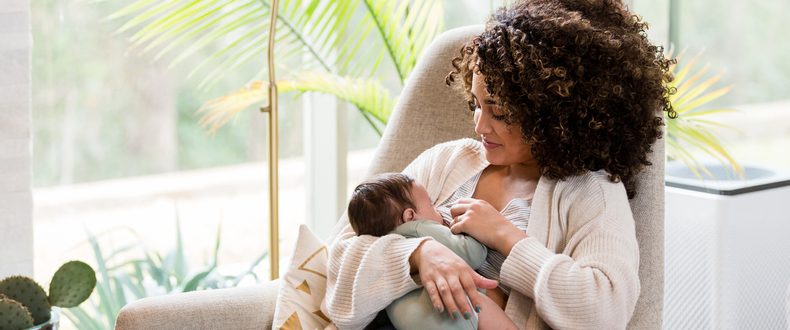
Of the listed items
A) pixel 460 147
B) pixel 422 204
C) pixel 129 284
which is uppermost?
pixel 460 147

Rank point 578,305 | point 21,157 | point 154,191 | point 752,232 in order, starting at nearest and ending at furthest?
point 578,305, point 752,232, point 21,157, point 154,191

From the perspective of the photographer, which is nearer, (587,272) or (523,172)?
(587,272)

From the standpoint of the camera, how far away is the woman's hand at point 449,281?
40.2 inches

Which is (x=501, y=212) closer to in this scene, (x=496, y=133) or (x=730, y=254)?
(x=496, y=133)

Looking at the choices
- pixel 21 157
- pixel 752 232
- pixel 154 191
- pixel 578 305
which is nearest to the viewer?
pixel 578 305

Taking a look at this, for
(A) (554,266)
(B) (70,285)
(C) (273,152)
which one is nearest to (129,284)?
(B) (70,285)

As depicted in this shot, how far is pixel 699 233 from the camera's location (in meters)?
1.75

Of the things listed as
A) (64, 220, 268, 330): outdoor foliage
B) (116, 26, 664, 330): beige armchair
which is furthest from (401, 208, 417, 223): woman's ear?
(64, 220, 268, 330): outdoor foliage

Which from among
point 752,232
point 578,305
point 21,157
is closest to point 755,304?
point 752,232

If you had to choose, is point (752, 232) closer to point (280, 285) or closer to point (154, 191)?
point (280, 285)

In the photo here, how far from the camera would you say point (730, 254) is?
5.57 feet

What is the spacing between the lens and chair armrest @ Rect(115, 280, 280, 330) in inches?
45.3

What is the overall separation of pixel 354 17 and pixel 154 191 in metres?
1.05

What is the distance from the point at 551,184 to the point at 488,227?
0.19 metres
